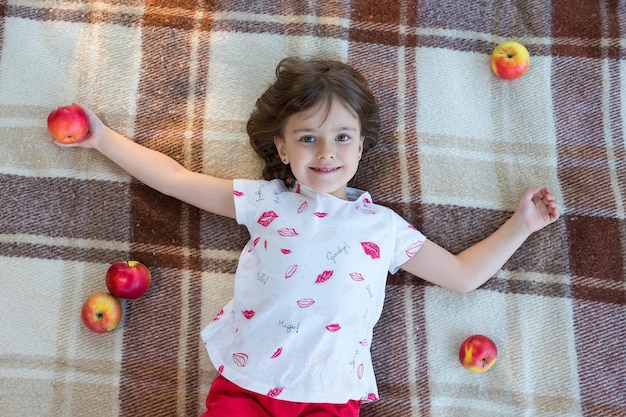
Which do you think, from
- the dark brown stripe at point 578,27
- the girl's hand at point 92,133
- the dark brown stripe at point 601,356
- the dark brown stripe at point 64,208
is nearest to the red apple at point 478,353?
the dark brown stripe at point 601,356

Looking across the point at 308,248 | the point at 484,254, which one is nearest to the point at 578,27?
the point at 484,254

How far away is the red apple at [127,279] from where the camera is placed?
4.86 ft

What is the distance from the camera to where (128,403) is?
151 centimetres

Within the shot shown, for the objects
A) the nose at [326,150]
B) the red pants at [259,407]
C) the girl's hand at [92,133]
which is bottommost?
the red pants at [259,407]

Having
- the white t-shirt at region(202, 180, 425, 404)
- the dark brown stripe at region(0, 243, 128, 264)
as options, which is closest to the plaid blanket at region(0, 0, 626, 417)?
the dark brown stripe at region(0, 243, 128, 264)

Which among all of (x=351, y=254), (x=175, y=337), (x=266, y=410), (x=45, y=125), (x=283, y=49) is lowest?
(x=266, y=410)

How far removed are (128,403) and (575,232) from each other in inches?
45.0

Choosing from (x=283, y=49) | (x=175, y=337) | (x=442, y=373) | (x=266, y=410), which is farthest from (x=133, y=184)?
(x=442, y=373)

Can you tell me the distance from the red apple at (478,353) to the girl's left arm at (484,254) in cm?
12

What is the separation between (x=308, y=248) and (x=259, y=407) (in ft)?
1.18

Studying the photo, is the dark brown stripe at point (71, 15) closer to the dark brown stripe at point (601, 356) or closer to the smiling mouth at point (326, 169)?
the smiling mouth at point (326, 169)

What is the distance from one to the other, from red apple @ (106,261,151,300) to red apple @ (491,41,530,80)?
100cm

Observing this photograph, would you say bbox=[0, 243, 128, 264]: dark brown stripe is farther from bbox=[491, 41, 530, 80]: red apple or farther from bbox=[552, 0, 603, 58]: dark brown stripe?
bbox=[552, 0, 603, 58]: dark brown stripe

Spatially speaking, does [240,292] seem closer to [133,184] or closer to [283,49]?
[133,184]
